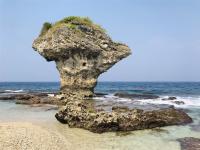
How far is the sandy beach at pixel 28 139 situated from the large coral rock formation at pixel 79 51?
24.5m

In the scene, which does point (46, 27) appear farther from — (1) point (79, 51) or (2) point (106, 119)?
(2) point (106, 119)

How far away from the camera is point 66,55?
4134 centimetres

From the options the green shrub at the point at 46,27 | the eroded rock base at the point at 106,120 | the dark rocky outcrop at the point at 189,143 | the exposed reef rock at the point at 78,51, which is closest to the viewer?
the dark rocky outcrop at the point at 189,143

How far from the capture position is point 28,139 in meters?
14.2

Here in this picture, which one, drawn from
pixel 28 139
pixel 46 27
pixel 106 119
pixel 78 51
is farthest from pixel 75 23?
pixel 28 139

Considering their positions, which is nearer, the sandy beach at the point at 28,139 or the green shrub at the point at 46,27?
the sandy beach at the point at 28,139

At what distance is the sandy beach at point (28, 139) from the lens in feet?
43.7

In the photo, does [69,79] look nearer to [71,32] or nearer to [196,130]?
[71,32]

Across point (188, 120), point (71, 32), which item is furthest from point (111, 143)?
point (71, 32)

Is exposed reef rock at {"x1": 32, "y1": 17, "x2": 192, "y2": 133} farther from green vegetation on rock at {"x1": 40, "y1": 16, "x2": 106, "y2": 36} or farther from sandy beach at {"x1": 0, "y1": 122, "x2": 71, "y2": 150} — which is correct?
sandy beach at {"x1": 0, "y1": 122, "x2": 71, "y2": 150}

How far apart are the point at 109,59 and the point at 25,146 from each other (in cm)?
2962

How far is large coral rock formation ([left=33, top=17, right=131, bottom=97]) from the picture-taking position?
40062 millimetres

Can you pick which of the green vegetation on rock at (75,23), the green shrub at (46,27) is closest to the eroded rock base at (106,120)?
the green vegetation on rock at (75,23)

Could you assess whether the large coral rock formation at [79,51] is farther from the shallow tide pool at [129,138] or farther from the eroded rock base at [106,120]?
A: the shallow tide pool at [129,138]
